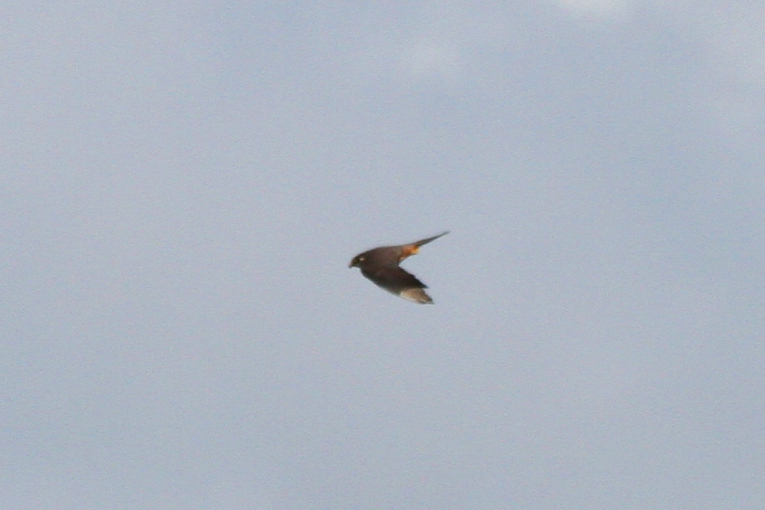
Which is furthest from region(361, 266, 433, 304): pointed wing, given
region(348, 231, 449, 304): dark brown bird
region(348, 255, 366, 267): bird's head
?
region(348, 255, 366, 267): bird's head

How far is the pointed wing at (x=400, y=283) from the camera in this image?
27.6 m

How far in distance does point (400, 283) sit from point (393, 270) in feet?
2.09

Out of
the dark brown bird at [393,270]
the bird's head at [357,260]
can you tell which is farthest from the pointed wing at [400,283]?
the bird's head at [357,260]

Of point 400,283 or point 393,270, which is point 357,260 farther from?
point 400,283

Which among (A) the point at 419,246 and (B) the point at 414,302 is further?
(A) the point at 419,246

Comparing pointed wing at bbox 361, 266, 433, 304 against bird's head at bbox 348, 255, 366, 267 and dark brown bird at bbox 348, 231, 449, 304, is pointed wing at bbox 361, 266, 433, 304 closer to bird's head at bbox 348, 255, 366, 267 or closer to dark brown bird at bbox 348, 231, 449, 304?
dark brown bird at bbox 348, 231, 449, 304

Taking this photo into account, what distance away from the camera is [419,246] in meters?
29.7

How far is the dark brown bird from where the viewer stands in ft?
91.0

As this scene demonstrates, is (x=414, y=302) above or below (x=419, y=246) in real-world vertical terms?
below

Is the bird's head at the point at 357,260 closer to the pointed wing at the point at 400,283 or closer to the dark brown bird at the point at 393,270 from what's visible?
the dark brown bird at the point at 393,270

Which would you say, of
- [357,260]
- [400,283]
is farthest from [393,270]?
[357,260]

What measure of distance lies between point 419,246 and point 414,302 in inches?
109

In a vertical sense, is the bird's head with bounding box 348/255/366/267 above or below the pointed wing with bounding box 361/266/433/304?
above

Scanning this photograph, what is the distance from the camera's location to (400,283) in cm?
2803
